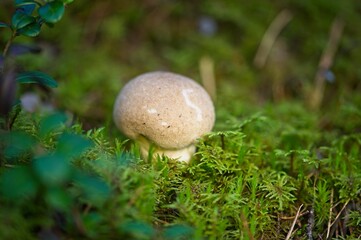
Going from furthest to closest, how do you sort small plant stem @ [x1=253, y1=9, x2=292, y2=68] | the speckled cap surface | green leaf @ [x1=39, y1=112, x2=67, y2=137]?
small plant stem @ [x1=253, y1=9, x2=292, y2=68] → the speckled cap surface → green leaf @ [x1=39, y1=112, x2=67, y2=137]

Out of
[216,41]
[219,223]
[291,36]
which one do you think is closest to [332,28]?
[291,36]

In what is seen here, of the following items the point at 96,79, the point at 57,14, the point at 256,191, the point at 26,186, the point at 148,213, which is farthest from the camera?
the point at 96,79

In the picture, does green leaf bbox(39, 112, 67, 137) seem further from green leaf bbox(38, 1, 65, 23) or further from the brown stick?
the brown stick

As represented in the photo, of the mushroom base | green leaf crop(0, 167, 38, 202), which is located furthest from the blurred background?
green leaf crop(0, 167, 38, 202)

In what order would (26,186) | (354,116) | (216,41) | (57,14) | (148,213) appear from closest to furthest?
1. (26,186)
2. (148,213)
3. (57,14)
4. (354,116)
5. (216,41)

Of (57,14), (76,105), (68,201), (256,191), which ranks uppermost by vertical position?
(57,14)

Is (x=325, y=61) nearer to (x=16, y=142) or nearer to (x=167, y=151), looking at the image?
(x=167, y=151)

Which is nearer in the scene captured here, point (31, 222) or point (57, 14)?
point (31, 222)

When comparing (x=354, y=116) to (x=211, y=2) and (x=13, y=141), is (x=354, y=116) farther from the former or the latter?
(x=13, y=141)
